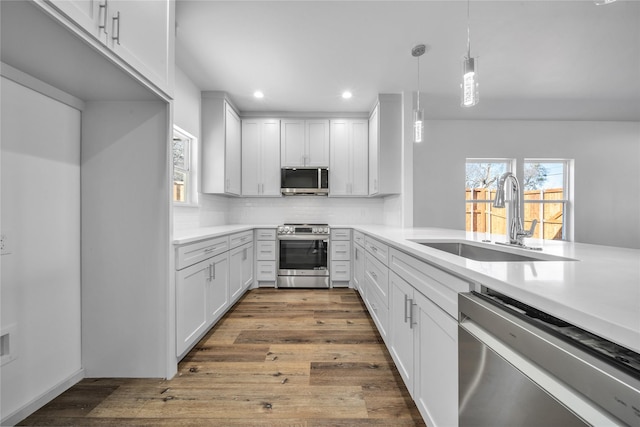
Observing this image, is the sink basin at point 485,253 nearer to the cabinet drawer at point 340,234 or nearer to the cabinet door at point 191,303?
the cabinet door at point 191,303

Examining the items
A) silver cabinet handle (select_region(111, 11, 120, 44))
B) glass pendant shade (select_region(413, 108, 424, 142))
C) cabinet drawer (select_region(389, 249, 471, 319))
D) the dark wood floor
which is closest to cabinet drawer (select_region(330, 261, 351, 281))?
the dark wood floor

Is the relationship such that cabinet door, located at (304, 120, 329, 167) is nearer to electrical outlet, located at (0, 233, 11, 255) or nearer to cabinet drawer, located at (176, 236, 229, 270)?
cabinet drawer, located at (176, 236, 229, 270)

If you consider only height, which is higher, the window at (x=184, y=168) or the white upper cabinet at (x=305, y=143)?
the white upper cabinet at (x=305, y=143)

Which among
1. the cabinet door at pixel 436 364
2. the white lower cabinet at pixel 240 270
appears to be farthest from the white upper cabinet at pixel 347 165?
the cabinet door at pixel 436 364

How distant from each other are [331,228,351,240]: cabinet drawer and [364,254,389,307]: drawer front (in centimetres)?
93

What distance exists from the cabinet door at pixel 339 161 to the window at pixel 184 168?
6.35ft

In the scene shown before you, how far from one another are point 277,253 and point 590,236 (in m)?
5.82

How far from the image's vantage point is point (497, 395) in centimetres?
75

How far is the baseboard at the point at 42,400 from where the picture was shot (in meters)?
1.38

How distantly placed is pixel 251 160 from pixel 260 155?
0.16m

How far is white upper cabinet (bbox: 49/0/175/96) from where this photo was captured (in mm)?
1117

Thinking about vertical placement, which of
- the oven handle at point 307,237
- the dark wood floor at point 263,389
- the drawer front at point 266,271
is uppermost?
the oven handle at point 307,237

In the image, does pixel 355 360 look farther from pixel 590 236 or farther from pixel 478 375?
pixel 590 236

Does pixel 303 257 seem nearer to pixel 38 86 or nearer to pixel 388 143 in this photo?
pixel 388 143
